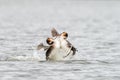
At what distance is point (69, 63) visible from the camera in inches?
1268

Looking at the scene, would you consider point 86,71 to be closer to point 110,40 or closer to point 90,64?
point 90,64

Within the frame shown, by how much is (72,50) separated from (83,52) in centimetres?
564

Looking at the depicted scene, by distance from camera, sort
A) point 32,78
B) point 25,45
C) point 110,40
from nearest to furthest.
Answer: point 32,78 → point 25,45 → point 110,40

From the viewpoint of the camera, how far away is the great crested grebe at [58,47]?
31641mm

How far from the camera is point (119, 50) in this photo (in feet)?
128

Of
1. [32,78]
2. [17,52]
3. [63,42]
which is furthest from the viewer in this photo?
[17,52]

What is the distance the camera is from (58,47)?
3169cm

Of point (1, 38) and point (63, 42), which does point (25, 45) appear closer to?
point (1, 38)

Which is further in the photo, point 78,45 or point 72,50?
point 78,45

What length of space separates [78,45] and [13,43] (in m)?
3.98

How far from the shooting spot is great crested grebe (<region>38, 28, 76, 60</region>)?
104 feet

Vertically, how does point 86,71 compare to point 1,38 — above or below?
below

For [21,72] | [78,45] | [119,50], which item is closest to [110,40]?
[78,45]

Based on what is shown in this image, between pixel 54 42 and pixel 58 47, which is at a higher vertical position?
pixel 54 42
